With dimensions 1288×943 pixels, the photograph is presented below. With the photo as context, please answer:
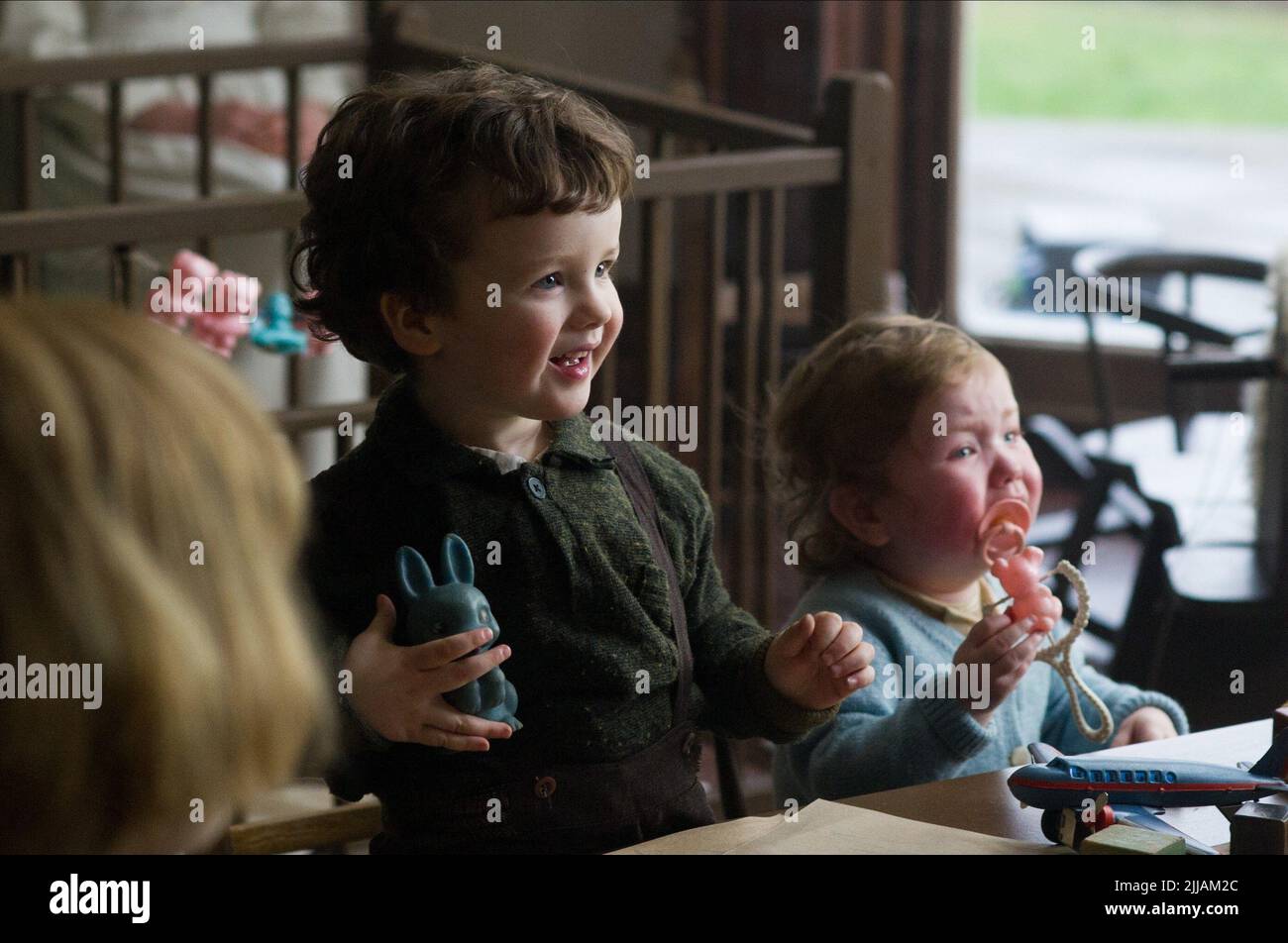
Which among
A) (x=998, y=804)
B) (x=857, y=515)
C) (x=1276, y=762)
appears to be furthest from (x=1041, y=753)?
(x=857, y=515)

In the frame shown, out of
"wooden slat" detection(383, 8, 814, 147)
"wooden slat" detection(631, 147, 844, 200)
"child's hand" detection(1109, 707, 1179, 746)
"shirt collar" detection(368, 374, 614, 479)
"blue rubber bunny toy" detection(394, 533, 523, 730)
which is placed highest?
"wooden slat" detection(383, 8, 814, 147)

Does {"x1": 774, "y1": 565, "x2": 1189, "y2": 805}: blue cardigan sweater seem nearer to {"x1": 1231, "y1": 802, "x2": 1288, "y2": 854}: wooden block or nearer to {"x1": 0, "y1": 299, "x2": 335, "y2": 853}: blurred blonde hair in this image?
{"x1": 1231, "y1": 802, "x2": 1288, "y2": 854}: wooden block

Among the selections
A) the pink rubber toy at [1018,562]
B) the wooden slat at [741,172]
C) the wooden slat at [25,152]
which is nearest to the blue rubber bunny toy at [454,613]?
the pink rubber toy at [1018,562]

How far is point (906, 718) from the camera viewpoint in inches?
52.3

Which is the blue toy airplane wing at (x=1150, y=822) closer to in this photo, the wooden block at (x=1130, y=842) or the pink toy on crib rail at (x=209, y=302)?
the wooden block at (x=1130, y=842)

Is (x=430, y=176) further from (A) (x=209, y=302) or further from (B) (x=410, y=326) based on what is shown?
(A) (x=209, y=302)

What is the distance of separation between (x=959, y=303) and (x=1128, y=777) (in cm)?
427

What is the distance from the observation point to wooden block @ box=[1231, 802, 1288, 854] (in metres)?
0.96

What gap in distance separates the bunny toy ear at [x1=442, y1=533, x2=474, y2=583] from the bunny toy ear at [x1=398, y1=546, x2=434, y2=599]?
0.04 feet

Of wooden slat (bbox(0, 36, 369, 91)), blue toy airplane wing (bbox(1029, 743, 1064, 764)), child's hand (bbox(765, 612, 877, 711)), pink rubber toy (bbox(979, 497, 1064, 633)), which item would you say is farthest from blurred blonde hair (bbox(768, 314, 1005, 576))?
wooden slat (bbox(0, 36, 369, 91))

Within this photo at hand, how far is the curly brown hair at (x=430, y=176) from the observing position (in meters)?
1.14

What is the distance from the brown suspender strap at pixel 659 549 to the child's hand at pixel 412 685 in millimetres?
203
